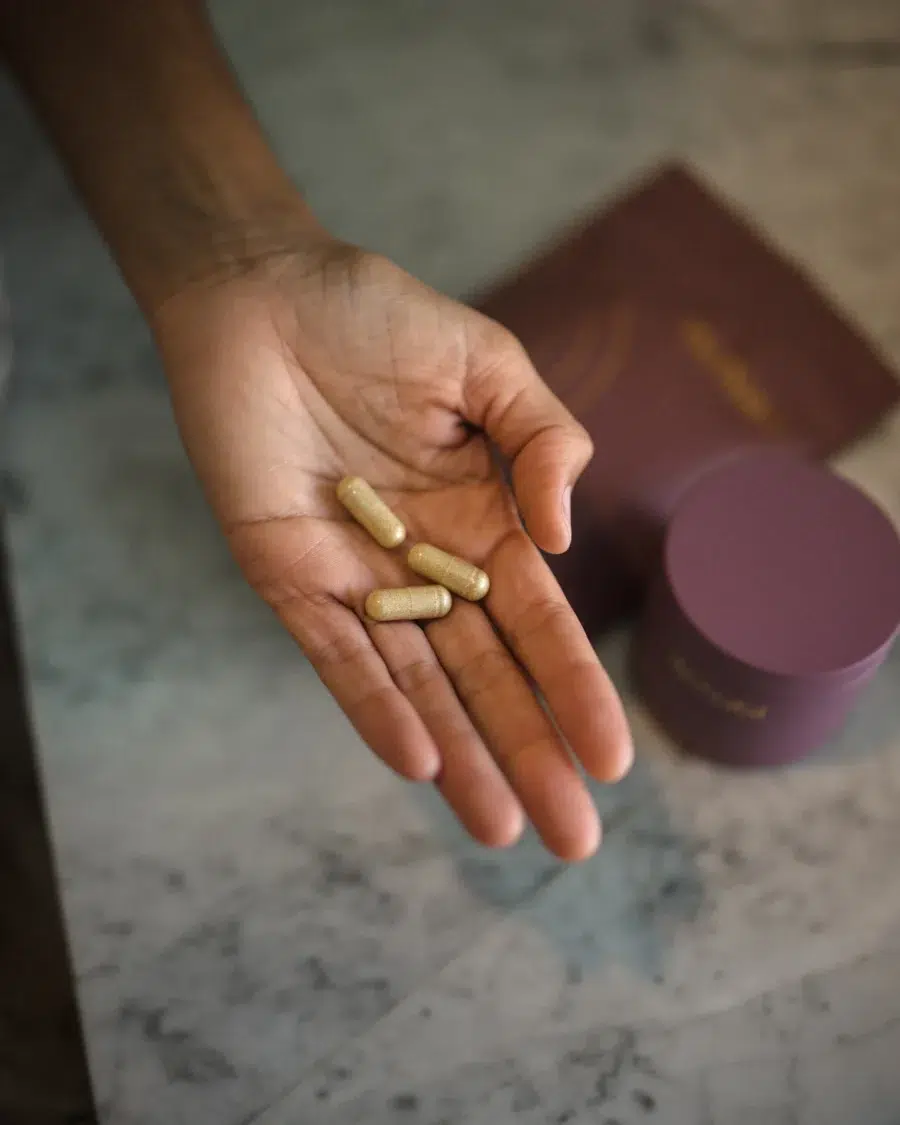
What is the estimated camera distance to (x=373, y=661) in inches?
30.1

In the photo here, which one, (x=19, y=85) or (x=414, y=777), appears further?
(x=19, y=85)

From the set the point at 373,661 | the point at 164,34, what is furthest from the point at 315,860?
the point at 164,34

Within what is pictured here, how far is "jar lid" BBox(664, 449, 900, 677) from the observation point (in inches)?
30.6

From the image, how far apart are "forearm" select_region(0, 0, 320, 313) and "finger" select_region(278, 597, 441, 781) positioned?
0.40 metres

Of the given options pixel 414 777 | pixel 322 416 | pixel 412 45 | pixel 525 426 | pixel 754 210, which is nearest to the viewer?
pixel 414 777

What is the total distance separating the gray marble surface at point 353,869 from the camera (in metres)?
0.79

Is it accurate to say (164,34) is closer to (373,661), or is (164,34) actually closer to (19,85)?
(19,85)

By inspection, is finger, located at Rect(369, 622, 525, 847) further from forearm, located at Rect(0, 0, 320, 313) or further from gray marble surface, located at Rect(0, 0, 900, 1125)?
forearm, located at Rect(0, 0, 320, 313)

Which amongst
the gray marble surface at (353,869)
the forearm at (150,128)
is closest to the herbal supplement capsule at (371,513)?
the gray marble surface at (353,869)

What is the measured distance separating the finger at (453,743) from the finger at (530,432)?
0.12 metres

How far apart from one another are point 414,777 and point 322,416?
1.19 feet

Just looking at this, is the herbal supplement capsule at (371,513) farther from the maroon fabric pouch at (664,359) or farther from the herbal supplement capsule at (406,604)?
the maroon fabric pouch at (664,359)

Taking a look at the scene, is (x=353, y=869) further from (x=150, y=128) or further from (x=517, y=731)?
(x=150, y=128)

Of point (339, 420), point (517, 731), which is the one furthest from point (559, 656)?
point (339, 420)
